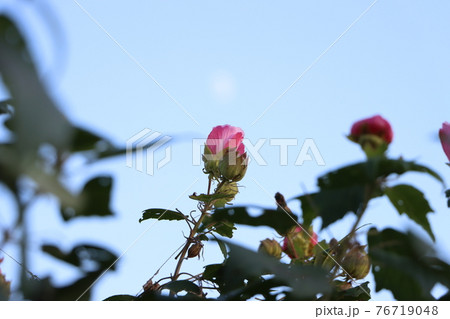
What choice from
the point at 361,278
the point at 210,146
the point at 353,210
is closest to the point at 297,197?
the point at 353,210

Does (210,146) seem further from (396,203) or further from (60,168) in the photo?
(60,168)

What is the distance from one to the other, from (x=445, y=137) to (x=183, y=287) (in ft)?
0.94

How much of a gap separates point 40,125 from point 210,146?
0.56 m

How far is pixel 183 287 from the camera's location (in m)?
0.53

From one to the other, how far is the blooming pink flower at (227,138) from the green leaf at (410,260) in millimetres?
303

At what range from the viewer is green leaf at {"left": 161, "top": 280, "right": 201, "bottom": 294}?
0.53m

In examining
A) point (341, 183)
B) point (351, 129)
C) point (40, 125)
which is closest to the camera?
point (40, 125)

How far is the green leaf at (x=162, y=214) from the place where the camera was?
2.12 ft

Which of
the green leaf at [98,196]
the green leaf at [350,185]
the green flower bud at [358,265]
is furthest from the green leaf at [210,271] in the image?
the green leaf at [98,196]

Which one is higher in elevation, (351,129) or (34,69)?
(351,129)

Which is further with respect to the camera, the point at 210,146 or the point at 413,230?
the point at 210,146

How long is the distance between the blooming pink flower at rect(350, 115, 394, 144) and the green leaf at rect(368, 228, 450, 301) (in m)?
0.09

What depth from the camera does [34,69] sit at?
14 cm

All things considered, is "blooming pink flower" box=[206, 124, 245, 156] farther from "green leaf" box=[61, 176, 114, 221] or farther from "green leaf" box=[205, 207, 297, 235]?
"green leaf" box=[61, 176, 114, 221]
